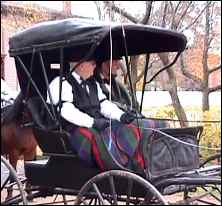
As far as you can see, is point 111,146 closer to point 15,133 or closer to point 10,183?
point 15,133

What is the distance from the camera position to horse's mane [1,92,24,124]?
5617 millimetres

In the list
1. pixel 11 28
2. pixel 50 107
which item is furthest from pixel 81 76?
pixel 11 28

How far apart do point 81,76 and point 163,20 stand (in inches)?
224

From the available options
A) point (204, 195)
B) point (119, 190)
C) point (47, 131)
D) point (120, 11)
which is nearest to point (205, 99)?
point (120, 11)

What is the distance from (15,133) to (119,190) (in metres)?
1.70

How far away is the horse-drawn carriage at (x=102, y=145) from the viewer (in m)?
4.59

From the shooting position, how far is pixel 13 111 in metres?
5.68

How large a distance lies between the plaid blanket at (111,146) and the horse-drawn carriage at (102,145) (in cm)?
4

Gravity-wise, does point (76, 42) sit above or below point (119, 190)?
above

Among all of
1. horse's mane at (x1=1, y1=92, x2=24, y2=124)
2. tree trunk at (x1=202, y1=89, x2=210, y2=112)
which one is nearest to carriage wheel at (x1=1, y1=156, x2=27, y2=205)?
horse's mane at (x1=1, y1=92, x2=24, y2=124)

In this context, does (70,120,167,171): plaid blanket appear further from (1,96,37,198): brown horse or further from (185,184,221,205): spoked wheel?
(1,96,37,198): brown horse

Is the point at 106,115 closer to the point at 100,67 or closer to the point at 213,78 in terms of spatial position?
the point at 100,67

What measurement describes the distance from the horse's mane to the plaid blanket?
0.94m

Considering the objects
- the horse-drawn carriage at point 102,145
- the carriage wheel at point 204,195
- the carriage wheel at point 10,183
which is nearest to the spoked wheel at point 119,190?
the horse-drawn carriage at point 102,145
